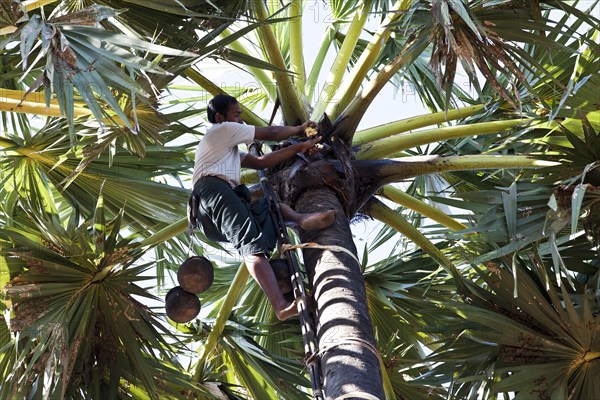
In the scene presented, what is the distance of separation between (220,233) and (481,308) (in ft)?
5.51

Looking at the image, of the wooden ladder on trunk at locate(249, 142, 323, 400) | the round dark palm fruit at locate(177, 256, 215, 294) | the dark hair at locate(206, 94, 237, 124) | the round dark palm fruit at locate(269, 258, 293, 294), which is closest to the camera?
the wooden ladder on trunk at locate(249, 142, 323, 400)

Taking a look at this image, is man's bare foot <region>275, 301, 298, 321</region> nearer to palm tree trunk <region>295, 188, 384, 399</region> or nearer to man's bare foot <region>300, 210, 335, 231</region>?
palm tree trunk <region>295, 188, 384, 399</region>

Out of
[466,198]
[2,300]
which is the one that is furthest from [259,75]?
[2,300]

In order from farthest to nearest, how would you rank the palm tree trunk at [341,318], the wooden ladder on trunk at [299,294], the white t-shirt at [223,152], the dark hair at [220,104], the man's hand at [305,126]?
1. the dark hair at [220,104]
2. the man's hand at [305,126]
3. the white t-shirt at [223,152]
4. the wooden ladder on trunk at [299,294]
5. the palm tree trunk at [341,318]

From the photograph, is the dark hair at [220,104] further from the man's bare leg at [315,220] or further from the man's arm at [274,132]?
the man's bare leg at [315,220]

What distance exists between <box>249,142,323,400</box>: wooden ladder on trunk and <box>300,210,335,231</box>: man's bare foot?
13 centimetres

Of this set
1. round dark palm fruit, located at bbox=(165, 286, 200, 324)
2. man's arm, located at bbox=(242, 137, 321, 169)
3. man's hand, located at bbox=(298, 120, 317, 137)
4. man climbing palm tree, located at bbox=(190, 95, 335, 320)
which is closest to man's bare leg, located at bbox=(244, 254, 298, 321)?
man climbing palm tree, located at bbox=(190, 95, 335, 320)

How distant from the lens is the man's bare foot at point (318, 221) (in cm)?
541

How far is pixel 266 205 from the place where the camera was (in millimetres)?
5715

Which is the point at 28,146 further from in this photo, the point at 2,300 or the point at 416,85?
the point at 416,85

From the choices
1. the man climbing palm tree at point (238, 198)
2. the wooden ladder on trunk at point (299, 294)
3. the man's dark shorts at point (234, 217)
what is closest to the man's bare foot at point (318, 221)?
the man climbing palm tree at point (238, 198)

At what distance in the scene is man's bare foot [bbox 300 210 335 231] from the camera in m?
5.41

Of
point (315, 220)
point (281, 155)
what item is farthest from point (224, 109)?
point (315, 220)

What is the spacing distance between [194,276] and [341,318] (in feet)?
3.74
